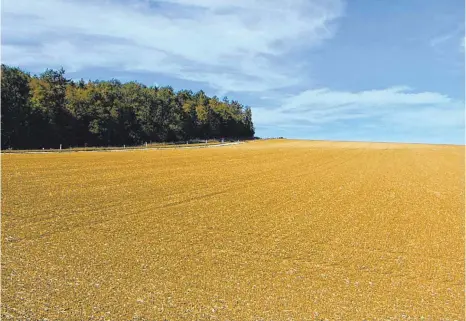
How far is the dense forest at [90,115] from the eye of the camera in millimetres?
68562

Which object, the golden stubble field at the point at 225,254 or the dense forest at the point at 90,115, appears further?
the dense forest at the point at 90,115

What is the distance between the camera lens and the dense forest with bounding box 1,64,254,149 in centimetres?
6856

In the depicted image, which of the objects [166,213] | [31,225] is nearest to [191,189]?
[166,213]

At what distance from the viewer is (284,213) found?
1486 centimetres

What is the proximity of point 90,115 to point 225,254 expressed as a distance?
264ft

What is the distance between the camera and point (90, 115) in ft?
276

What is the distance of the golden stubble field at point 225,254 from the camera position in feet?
23.8

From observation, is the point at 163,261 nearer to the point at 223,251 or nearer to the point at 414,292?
the point at 223,251

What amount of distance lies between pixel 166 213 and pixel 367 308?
325 inches

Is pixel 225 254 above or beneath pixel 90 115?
beneath

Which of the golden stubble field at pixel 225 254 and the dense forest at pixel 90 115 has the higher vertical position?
the dense forest at pixel 90 115

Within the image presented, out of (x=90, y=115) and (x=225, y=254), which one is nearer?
(x=225, y=254)

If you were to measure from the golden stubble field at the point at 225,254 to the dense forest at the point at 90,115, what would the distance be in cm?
5604

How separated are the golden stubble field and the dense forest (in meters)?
56.0
